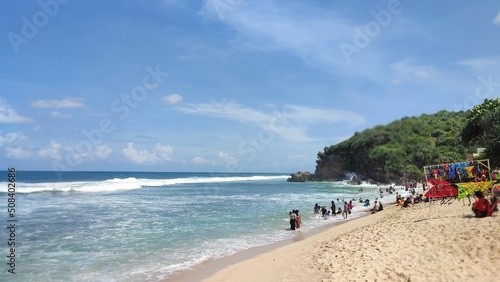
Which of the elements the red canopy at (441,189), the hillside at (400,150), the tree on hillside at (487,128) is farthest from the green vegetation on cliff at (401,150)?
the red canopy at (441,189)

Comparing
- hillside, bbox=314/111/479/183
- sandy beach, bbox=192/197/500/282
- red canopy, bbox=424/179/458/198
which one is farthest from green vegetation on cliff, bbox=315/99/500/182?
sandy beach, bbox=192/197/500/282

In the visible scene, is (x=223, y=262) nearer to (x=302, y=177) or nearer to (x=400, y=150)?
(x=400, y=150)

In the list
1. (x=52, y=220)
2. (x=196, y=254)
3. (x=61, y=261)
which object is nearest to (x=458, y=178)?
(x=196, y=254)

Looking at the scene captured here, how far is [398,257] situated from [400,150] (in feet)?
246

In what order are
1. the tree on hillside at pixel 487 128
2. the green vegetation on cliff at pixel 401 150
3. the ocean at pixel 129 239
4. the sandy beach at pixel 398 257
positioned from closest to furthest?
1. the sandy beach at pixel 398 257
2. the ocean at pixel 129 239
3. the tree on hillside at pixel 487 128
4. the green vegetation on cliff at pixel 401 150

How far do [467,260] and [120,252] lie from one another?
42.8 ft

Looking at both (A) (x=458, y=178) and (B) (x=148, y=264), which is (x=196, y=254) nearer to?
(B) (x=148, y=264)

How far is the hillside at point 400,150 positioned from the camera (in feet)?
243

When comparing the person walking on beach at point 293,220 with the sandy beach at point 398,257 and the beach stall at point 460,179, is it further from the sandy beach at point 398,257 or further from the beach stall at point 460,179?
the beach stall at point 460,179

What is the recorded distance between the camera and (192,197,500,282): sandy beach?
8992 mm

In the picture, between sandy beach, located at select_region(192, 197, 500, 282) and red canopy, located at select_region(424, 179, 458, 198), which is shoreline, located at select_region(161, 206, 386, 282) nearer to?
sandy beach, located at select_region(192, 197, 500, 282)

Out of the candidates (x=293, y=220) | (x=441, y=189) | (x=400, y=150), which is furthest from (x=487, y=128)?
(x=400, y=150)

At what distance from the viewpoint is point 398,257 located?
10305 mm

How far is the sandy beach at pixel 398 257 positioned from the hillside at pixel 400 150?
59725 mm
